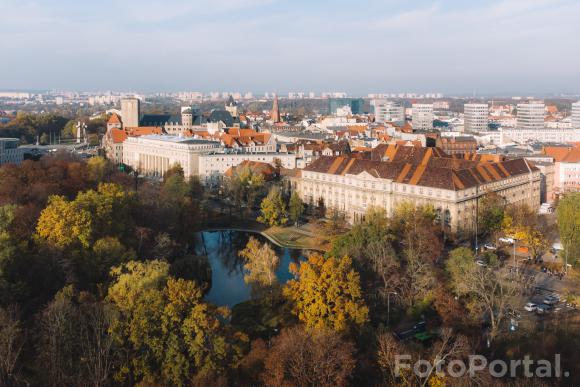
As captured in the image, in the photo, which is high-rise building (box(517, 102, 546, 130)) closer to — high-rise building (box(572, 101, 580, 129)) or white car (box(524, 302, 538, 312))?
high-rise building (box(572, 101, 580, 129))

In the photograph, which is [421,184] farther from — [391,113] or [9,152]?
[391,113]

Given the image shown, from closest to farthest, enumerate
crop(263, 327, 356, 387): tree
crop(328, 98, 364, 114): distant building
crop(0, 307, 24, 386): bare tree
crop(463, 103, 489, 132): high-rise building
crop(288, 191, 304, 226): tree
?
crop(263, 327, 356, 387): tree → crop(0, 307, 24, 386): bare tree → crop(288, 191, 304, 226): tree → crop(463, 103, 489, 132): high-rise building → crop(328, 98, 364, 114): distant building

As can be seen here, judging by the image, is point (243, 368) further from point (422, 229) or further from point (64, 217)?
point (422, 229)

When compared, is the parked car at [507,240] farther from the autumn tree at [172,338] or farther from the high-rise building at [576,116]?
the high-rise building at [576,116]

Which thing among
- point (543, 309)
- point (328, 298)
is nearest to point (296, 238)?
point (543, 309)

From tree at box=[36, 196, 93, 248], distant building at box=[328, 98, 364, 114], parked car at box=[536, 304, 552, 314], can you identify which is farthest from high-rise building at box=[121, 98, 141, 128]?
distant building at box=[328, 98, 364, 114]

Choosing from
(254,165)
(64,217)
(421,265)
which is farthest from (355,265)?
(254,165)
